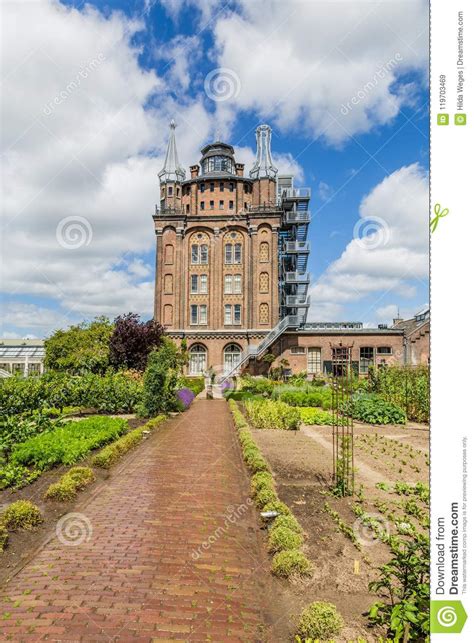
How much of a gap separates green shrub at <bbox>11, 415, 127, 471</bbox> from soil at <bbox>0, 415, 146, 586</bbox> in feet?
0.74

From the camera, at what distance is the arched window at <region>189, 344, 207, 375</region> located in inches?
1491

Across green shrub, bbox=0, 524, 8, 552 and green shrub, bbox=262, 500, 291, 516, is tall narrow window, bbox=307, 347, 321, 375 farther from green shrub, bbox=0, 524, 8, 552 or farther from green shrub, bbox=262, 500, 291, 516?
green shrub, bbox=0, 524, 8, 552

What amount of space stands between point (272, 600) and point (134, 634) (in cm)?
135

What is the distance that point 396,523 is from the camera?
5836mm

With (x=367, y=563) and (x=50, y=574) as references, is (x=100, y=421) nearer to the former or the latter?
(x=50, y=574)

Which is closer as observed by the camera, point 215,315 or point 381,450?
point 381,450

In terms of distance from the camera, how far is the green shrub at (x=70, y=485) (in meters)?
6.69

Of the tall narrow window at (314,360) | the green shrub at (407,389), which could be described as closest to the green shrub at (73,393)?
the green shrub at (407,389)

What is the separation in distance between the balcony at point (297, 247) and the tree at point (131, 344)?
17582 millimetres
